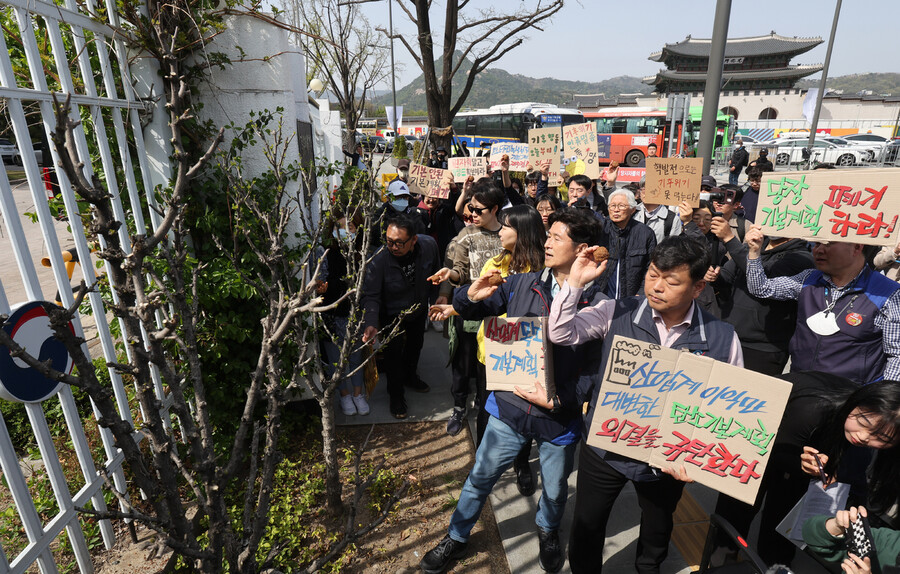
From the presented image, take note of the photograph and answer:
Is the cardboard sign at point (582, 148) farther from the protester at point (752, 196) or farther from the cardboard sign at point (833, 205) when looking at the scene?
the cardboard sign at point (833, 205)

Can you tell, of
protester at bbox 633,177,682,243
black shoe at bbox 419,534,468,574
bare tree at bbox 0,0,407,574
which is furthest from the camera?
protester at bbox 633,177,682,243

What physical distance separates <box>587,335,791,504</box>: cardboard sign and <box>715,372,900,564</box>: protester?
0.85 feet

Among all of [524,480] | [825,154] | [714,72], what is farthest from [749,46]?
[524,480]

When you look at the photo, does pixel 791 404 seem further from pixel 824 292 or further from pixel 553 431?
pixel 553 431

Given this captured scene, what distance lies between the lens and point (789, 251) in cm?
326

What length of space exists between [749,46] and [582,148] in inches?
2105

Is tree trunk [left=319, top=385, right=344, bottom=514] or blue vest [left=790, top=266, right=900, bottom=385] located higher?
blue vest [left=790, top=266, right=900, bottom=385]

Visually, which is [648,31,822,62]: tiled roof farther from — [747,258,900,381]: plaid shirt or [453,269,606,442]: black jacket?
[453,269,606,442]: black jacket

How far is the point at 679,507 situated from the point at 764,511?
2.26 ft

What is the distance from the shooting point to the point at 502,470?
2.58 metres

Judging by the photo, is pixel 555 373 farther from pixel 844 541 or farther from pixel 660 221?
pixel 660 221

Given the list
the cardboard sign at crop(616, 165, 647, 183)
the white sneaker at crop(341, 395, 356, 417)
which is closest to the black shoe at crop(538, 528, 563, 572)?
the white sneaker at crop(341, 395, 356, 417)

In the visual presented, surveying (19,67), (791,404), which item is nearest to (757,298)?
(791,404)

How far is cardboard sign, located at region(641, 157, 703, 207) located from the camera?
14.1 ft
